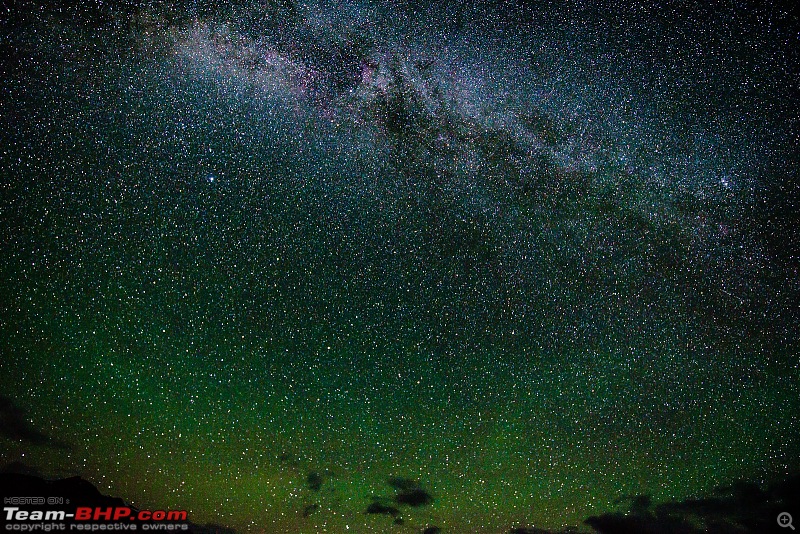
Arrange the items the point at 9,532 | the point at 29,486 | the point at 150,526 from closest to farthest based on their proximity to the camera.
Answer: the point at 150,526
the point at 9,532
the point at 29,486

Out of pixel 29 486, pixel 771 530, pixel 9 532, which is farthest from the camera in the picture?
pixel 29 486

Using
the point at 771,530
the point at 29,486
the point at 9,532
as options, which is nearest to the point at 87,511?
the point at 9,532

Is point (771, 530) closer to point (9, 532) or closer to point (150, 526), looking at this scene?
point (150, 526)

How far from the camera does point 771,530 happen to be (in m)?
12.4

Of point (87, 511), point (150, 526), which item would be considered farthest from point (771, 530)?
point (87, 511)

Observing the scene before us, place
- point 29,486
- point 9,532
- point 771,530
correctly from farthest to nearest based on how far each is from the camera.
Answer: point 29,486, point 771,530, point 9,532

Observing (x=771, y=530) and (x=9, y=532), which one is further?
(x=771, y=530)

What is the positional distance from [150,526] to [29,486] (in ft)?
122

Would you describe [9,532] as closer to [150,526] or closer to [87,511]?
[87,511]

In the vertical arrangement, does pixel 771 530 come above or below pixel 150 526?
below

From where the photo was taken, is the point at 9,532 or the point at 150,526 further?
the point at 9,532

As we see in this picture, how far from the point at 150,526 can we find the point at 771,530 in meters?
16.2

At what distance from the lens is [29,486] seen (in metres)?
33.4

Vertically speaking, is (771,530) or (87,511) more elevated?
(87,511)
